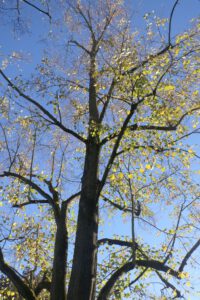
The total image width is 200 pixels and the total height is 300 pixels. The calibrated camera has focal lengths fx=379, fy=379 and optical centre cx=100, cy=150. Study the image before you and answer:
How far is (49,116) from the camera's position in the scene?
10.4 metres

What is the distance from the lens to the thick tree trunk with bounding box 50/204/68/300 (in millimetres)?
8250

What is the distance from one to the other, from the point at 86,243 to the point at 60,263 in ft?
3.49

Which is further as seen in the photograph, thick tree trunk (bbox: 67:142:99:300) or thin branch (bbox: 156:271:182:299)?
thin branch (bbox: 156:271:182:299)

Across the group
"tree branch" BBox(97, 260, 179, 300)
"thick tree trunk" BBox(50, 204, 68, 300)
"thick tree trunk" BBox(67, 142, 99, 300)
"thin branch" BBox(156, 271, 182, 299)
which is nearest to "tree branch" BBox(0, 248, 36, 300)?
"thick tree trunk" BBox(50, 204, 68, 300)

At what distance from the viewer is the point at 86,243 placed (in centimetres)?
806

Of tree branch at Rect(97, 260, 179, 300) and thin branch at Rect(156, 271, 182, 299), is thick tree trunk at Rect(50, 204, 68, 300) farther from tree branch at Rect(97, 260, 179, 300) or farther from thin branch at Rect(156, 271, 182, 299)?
thin branch at Rect(156, 271, 182, 299)

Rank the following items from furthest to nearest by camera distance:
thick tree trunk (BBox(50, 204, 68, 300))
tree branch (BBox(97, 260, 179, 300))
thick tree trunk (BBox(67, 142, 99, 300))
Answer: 1. thick tree trunk (BBox(50, 204, 68, 300))
2. tree branch (BBox(97, 260, 179, 300))
3. thick tree trunk (BBox(67, 142, 99, 300))

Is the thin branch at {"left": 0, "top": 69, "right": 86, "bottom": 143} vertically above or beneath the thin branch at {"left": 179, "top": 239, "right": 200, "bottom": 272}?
above

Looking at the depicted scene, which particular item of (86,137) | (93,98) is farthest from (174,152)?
(93,98)

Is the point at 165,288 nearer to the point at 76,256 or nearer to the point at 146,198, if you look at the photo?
the point at 76,256

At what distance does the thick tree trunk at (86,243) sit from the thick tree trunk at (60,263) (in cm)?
73

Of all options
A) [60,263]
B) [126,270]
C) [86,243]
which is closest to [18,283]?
[60,263]

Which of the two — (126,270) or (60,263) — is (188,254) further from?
(60,263)

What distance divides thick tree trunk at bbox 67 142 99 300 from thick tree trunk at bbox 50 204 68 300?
727 millimetres
